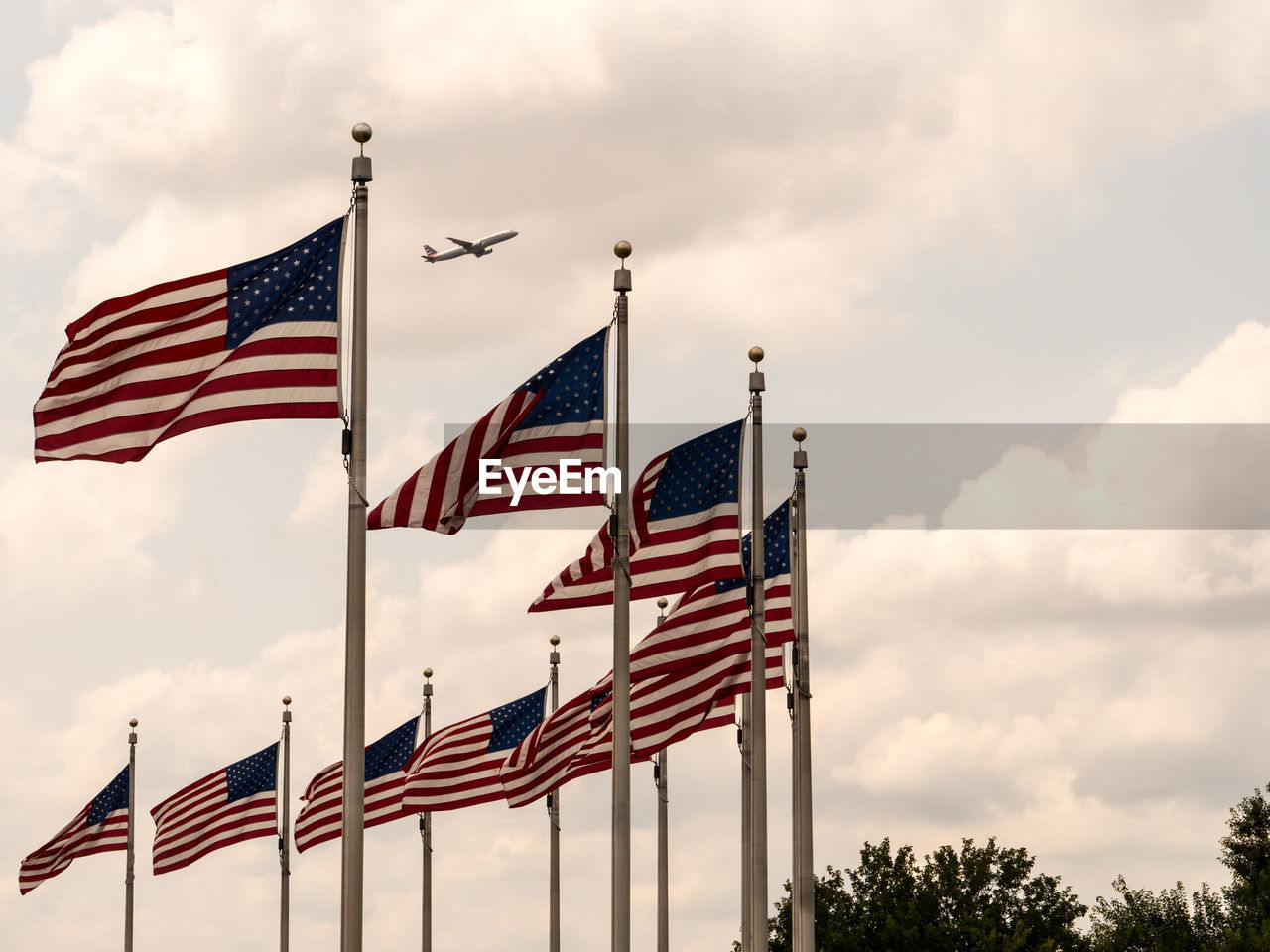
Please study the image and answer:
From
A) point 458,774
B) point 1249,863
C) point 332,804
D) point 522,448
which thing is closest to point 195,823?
point 332,804

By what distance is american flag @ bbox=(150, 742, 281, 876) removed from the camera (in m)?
45.9

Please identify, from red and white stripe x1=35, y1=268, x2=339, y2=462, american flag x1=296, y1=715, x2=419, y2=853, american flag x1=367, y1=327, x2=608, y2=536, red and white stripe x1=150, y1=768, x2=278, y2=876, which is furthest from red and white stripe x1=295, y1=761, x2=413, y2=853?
red and white stripe x1=35, y1=268, x2=339, y2=462

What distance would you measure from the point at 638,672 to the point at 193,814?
20.8m

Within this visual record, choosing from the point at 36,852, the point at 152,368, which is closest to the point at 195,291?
the point at 152,368

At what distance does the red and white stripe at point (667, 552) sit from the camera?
2730cm

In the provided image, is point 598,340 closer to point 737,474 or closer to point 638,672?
point 737,474

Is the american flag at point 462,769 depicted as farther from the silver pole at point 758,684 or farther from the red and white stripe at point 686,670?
the silver pole at point 758,684

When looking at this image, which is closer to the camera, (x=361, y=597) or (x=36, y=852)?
(x=361, y=597)

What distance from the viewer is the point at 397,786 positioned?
45344 millimetres

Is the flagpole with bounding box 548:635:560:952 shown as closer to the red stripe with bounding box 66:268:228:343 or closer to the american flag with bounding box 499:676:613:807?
the american flag with bounding box 499:676:613:807

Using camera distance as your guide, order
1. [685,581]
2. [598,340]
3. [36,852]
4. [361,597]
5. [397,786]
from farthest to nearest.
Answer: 1. [36,852]
2. [397,786]
3. [685,581]
4. [598,340]
5. [361,597]

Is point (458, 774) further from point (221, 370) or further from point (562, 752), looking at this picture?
point (221, 370)

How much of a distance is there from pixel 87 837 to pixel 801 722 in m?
26.7

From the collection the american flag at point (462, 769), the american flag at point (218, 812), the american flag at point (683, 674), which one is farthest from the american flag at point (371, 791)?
the american flag at point (683, 674)
